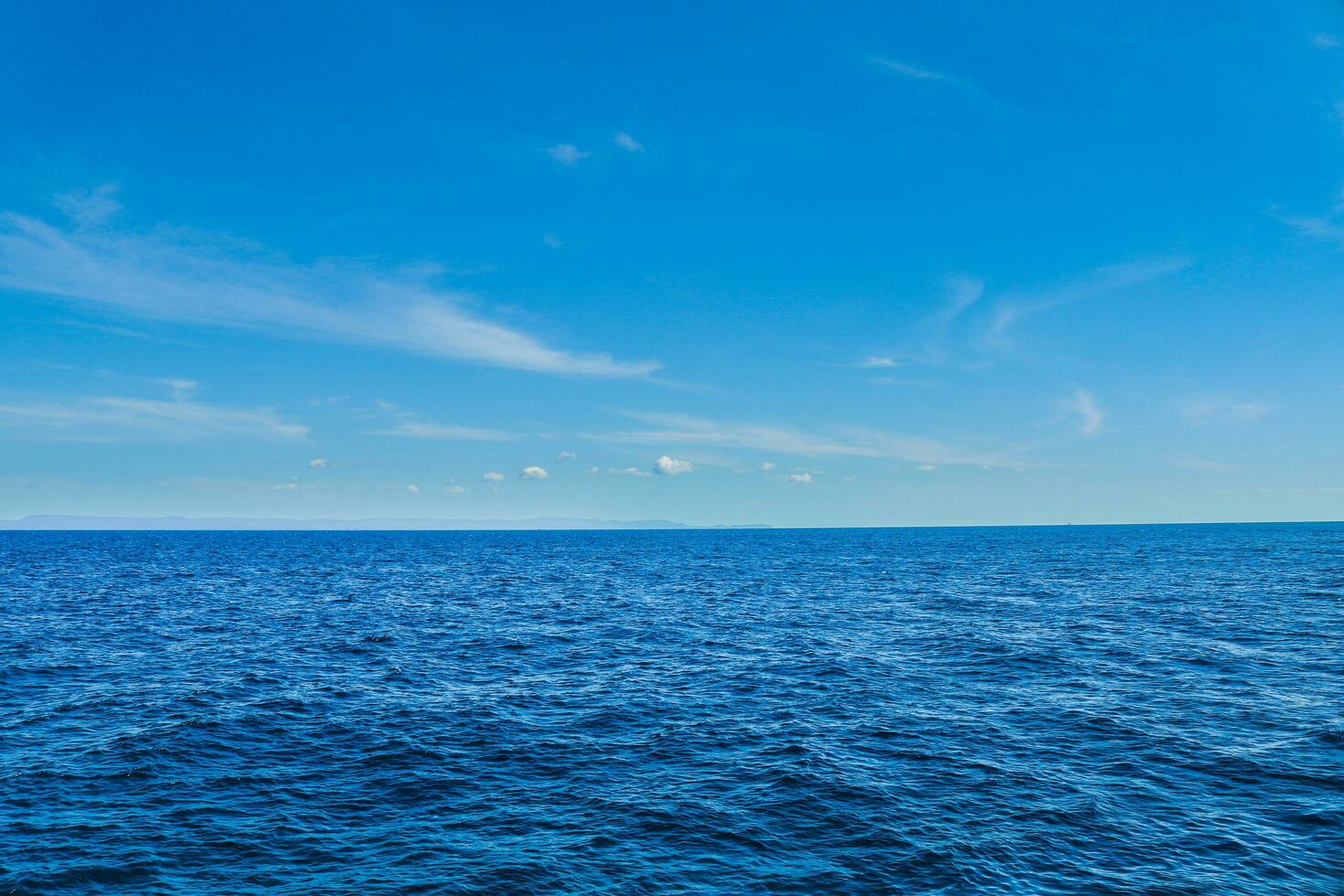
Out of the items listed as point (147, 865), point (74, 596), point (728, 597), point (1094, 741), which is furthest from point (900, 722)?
point (74, 596)

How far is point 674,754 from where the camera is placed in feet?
99.6

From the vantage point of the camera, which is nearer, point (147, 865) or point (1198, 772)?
point (147, 865)

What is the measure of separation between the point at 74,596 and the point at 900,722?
88624 millimetres

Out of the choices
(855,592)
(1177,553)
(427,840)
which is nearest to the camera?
(427,840)

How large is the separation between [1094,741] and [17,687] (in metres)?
51.8

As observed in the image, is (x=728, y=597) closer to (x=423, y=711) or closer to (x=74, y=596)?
(x=423, y=711)

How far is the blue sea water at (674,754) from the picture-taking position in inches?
844

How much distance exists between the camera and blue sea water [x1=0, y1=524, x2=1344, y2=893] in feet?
70.3

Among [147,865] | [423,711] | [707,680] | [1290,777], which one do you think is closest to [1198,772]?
[1290,777]

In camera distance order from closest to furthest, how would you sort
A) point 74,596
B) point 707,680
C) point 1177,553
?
point 707,680 < point 74,596 < point 1177,553

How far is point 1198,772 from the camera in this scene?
2789 centimetres

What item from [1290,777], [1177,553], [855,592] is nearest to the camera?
[1290,777]

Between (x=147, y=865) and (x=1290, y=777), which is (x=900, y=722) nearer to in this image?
(x=1290, y=777)

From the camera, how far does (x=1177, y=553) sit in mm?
164125
